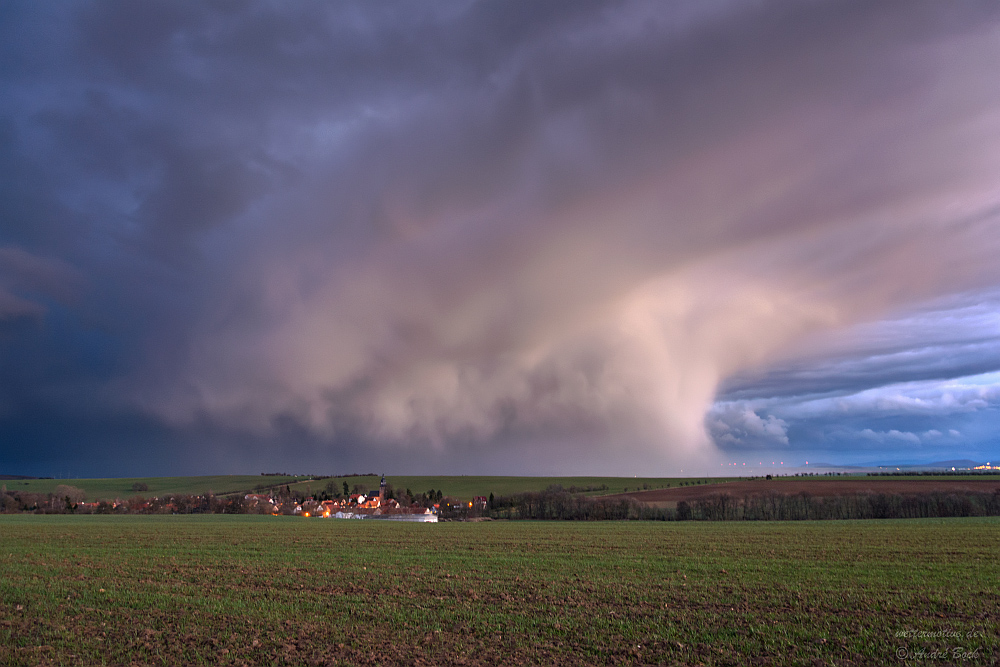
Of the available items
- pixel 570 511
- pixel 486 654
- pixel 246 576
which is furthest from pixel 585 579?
pixel 570 511

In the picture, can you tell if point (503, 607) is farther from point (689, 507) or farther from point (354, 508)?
point (354, 508)

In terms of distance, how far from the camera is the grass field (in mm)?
14148

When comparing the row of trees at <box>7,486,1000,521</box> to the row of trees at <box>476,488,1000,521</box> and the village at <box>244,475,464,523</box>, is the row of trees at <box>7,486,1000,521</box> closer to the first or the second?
the row of trees at <box>476,488,1000,521</box>

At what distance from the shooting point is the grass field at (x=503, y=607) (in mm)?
14148

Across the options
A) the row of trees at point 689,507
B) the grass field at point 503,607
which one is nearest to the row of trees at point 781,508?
the row of trees at point 689,507

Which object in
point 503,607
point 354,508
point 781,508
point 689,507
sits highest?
point 503,607

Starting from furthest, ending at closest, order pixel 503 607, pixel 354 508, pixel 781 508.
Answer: pixel 354 508 < pixel 781 508 < pixel 503 607

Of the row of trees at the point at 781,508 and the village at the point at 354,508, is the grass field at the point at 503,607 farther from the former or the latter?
the village at the point at 354,508

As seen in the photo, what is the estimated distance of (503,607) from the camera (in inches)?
743

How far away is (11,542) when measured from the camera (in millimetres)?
40906

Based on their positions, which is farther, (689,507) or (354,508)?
(354,508)

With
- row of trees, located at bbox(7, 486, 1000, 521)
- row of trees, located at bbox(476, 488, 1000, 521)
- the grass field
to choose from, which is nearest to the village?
row of trees, located at bbox(7, 486, 1000, 521)

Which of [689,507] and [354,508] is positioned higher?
[689,507]

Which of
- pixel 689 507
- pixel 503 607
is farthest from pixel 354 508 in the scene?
pixel 503 607
